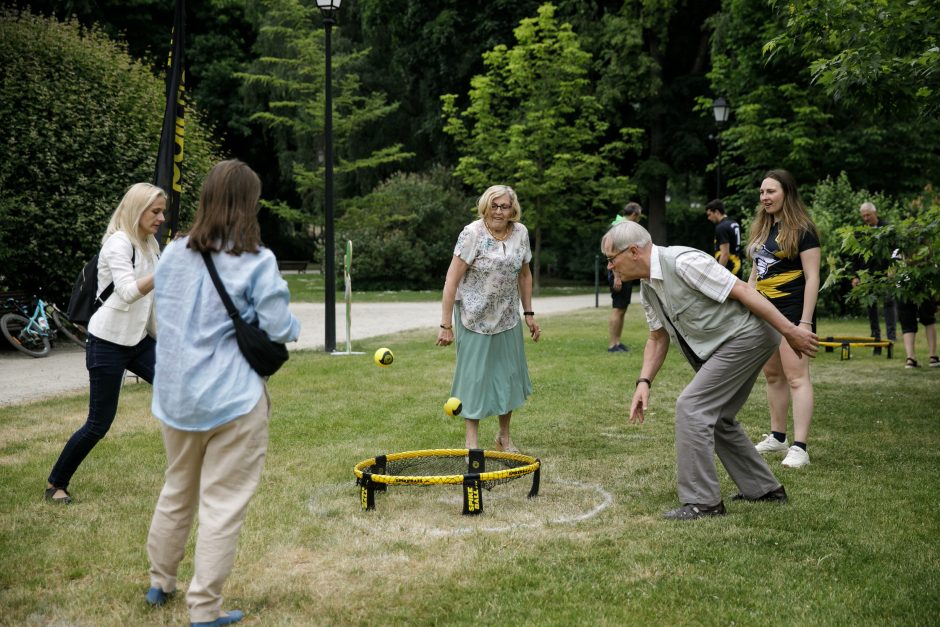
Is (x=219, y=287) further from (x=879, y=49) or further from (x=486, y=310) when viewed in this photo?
(x=879, y=49)

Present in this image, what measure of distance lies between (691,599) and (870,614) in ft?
2.50

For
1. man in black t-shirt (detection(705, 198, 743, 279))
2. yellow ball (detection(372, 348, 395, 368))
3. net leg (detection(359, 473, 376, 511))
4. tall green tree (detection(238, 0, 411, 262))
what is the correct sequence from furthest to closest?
tall green tree (detection(238, 0, 411, 262)) → man in black t-shirt (detection(705, 198, 743, 279)) → yellow ball (detection(372, 348, 395, 368)) → net leg (detection(359, 473, 376, 511))

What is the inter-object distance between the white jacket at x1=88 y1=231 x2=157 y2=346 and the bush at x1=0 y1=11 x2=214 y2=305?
31.7 feet

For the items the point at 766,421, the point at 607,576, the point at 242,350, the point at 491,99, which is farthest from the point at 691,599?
the point at 491,99

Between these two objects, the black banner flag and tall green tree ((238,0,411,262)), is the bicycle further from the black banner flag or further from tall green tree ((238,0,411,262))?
tall green tree ((238,0,411,262))

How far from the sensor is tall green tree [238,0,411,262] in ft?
117

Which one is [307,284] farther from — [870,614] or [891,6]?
[870,614]

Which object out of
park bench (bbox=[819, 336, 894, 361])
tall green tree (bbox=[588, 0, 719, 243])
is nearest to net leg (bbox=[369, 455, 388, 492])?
park bench (bbox=[819, 336, 894, 361])

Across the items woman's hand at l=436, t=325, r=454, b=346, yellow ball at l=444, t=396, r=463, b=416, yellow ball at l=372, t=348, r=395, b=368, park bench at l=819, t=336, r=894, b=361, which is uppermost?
woman's hand at l=436, t=325, r=454, b=346

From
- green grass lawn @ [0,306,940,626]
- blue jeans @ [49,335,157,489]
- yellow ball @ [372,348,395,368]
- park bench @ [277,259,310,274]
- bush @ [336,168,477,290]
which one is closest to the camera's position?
green grass lawn @ [0,306,940,626]

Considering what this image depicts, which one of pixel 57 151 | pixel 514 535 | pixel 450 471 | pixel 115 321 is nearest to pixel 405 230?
pixel 57 151

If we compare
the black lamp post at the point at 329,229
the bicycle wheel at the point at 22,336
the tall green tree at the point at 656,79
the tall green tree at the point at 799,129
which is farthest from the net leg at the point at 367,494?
the tall green tree at the point at 656,79

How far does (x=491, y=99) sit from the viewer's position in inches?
1287

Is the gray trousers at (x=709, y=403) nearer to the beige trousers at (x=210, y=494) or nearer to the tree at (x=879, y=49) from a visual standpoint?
the beige trousers at (x=210, y=494)
